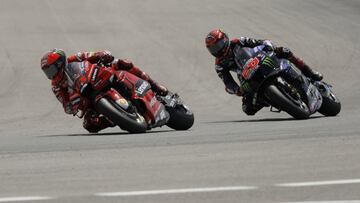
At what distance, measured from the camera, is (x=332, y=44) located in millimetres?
28094

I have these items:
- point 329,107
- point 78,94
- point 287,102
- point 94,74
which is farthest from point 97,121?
point 329,107

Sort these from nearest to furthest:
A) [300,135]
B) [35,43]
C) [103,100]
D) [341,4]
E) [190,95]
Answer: [300,135] < [103,100] < [190,95] < [35,43] < [341,4]

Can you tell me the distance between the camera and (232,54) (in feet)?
54.2

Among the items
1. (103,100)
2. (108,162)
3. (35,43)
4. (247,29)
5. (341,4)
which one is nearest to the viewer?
(108,162)

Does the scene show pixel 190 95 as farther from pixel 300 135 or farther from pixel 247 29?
pixel 300 135

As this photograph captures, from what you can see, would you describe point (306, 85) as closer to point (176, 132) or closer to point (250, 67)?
point (250, 67)

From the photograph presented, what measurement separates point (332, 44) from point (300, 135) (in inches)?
636

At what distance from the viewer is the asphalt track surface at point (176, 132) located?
8375 millimetres

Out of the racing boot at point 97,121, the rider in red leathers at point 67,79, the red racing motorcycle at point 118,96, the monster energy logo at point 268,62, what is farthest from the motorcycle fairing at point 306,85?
the racing boot at point 97,121

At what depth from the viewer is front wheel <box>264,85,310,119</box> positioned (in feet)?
50.6

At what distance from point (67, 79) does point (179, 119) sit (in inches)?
67.3

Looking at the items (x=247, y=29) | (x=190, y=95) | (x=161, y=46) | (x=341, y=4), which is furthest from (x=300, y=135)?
(x=341, y=4)

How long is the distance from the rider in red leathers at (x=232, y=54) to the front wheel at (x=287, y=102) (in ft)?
2.90

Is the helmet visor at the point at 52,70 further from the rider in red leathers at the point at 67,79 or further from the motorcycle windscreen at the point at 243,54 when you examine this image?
the motorcycle windscreen at the point at 243,54
